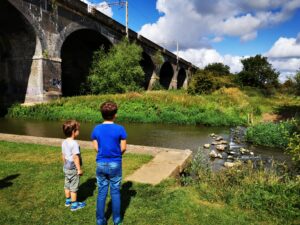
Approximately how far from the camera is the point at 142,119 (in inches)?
699

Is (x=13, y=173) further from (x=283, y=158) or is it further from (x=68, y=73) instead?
(x=68, y=73)

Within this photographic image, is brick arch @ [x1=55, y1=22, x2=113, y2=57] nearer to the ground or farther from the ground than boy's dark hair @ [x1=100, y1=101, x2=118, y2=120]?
farther from the ground

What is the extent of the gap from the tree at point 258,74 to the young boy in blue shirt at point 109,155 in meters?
43.1

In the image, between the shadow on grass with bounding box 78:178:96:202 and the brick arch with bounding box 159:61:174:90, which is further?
the brick arch with bounding box 159:61:174:90

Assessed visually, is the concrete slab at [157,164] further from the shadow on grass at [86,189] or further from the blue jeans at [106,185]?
the blue jeans at [106,185]

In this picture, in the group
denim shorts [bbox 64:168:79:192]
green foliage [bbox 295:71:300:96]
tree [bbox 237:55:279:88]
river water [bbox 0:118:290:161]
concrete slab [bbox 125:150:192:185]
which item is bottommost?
river water [bbox 0:118:290:161]

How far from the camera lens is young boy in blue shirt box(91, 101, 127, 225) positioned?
3.79 meters

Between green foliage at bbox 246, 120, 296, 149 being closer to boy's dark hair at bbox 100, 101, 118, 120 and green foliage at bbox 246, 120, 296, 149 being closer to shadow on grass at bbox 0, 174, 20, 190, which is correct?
boy's dark hair at bbox 100, 101, 118, 120

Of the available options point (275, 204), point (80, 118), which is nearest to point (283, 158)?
point (275, 204)

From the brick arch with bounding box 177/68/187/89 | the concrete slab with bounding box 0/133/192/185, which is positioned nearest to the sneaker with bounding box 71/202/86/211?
the concrete slab with bounding box 0/133/192/185

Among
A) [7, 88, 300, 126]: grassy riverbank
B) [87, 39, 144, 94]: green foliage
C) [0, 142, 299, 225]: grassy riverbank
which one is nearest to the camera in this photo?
[0, 142, 299, 225]: grassy riverbank

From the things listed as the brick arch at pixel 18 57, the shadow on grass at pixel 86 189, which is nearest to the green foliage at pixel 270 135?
the shadow on grass at pixel 86 189

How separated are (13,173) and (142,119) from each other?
1212 centimetres

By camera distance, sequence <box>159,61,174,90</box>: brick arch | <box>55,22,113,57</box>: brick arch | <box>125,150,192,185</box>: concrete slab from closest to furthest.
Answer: <box>125,150,192,185</box>: concrete slab, <box>55,22,113,57</box>: brick arch, <box>159,61,174,90</box>: brick arch
